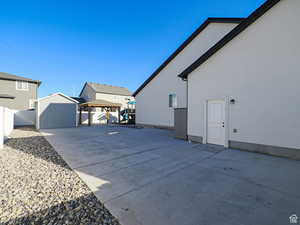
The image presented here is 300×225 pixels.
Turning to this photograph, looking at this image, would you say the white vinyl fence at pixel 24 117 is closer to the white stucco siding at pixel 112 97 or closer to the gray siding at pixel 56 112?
the gray siding at pixel 56 112

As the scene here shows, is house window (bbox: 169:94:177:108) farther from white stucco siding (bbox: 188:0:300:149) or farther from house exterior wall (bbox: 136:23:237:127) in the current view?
white stucco siding (bbox: 188:0:300:149)

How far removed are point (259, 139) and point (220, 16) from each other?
31.7ft

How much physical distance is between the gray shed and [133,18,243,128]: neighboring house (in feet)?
25.4

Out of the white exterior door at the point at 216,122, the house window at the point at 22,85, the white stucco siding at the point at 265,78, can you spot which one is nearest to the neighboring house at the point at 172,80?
the white exterior door at the point at 216,122

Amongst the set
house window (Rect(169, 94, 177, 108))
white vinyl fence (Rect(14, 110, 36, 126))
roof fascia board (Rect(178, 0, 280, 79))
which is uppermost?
roof fascia board (Rect(178, 0, 280, 79))

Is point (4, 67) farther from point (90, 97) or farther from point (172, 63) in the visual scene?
point (172, 63)

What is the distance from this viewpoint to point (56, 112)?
13.9 metres

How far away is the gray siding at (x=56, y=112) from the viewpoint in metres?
13.2

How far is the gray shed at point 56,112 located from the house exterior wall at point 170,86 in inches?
297

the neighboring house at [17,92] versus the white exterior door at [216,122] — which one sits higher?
the neighboring house at [17,92]

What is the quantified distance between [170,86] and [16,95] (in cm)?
1910

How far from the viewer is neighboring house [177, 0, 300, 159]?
468cm

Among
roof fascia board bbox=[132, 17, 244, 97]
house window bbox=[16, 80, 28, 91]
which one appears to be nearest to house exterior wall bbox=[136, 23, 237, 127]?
roof fascia board bbox=[132, 17, 244, 97]

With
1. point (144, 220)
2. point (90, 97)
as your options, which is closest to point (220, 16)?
point (144, 220)
